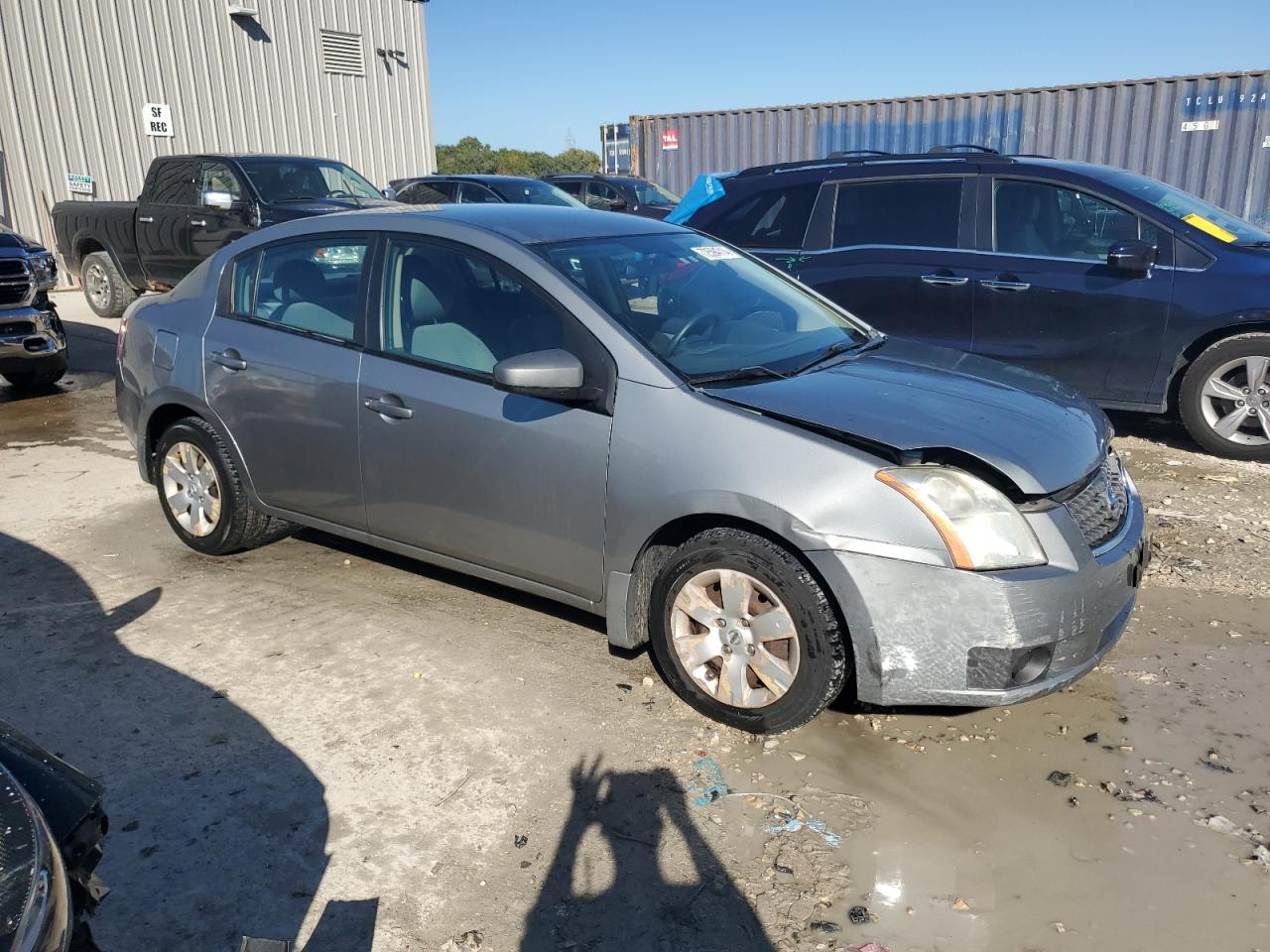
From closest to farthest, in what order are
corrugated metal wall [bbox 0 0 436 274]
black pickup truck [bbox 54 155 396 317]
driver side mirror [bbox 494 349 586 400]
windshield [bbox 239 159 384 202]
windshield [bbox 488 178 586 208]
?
driver side mirror [bbox 494 349 586 400]
black pickup truck [bbox 54 155 396 317]
windshield [bbox 239 159 384 202]
windshield [bbox 488 178 586 208]
corrugated metal wall [bbox 0 0 436 274]

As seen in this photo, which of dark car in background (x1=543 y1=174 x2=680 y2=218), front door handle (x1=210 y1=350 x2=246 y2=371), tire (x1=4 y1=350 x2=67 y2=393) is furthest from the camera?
dark car in background (x1=543 y1=174 x2=680 y2=218)

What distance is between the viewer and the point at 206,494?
15.8ft

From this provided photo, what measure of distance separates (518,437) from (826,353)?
125cm

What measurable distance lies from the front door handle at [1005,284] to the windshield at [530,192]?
6884 millimetres

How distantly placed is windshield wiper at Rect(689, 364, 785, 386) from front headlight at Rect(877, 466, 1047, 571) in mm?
705

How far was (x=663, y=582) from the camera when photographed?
3.40m

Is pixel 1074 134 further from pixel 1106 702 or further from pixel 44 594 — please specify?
pixel 44 594

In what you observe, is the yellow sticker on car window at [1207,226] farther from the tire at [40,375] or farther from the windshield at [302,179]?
the tire at [40,375]

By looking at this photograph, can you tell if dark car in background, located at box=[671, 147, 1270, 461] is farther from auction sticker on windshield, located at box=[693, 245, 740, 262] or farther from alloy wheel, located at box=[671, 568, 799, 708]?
alloy wheel, located at box=[671, 568, 799, 708]

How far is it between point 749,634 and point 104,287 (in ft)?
37.9

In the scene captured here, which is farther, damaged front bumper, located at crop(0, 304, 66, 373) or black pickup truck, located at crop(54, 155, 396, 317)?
black pickup truck, located at crop(54, 155, 396, 317)

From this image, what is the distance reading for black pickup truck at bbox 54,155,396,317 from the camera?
10570mm

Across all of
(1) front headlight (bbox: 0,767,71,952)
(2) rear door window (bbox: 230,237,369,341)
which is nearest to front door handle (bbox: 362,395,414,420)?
(2) rear door window (bbox: 230,237,369,341)

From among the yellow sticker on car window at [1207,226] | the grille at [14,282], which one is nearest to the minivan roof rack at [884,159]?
the yellow sticker on car window at [1207,226]
